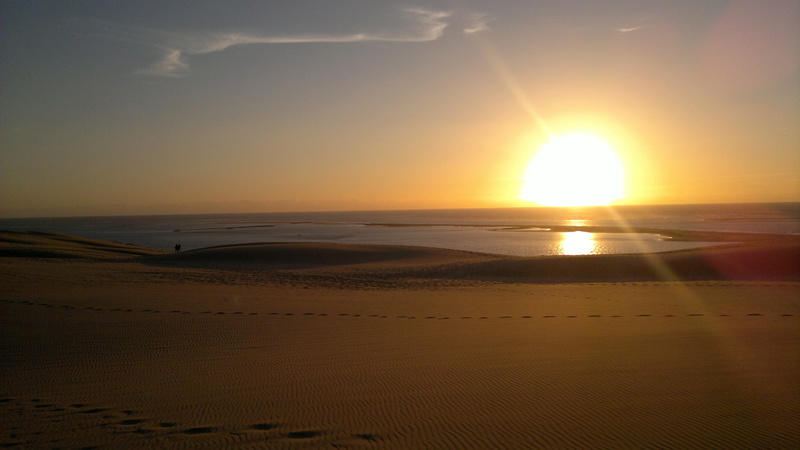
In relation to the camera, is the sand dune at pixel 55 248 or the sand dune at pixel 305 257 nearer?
the sand dune at pixel 55 248

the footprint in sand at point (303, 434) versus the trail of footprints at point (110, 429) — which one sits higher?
the footprint in sand at point (303, 434)

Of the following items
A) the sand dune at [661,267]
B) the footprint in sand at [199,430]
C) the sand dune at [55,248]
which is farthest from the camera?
the sand dune at [55,248]

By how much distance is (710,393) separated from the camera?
6.37 metres

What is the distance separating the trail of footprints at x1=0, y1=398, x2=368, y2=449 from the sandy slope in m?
0.02

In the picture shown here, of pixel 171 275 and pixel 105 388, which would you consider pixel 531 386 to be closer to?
pixel 105 388

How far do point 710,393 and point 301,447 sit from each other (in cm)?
486

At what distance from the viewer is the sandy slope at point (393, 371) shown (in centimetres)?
531

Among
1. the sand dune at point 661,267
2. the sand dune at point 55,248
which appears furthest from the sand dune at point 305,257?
the sand dune at point 661,267

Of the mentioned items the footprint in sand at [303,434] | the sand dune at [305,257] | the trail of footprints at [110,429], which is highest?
the footprint in sand at [303,434]

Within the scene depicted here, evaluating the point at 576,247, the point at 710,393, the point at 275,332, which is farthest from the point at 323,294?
the point at 576,247

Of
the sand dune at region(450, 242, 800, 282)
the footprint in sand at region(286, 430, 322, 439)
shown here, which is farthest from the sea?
the footprint in sand at region(286, 430, 322, 439)

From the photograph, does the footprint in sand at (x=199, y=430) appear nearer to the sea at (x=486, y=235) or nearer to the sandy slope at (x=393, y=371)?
the sandy slope at (x=393, y=371)

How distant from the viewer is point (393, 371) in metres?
7.40

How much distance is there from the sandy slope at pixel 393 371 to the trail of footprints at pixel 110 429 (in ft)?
0.08
